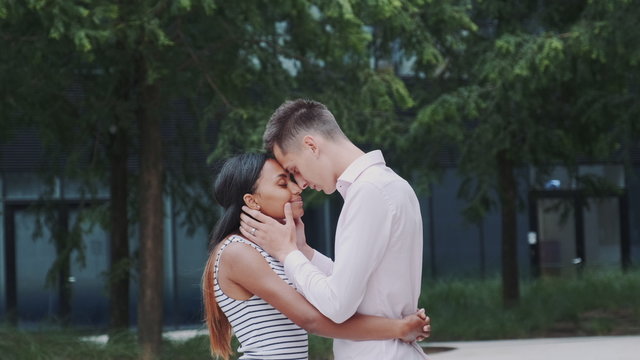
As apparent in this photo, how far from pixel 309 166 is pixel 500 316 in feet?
43.2

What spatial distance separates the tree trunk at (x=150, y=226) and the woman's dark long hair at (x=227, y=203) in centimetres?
933

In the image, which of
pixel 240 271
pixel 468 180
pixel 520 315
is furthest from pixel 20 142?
pixel 240 271

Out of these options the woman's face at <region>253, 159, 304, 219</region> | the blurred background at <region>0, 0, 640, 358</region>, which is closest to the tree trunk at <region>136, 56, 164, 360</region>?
the blurred background at <region>0, 0, 640, 358</region>

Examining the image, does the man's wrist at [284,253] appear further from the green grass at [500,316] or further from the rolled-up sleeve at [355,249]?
the green grass at [500,316]

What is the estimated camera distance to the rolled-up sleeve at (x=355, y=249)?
10.6ft

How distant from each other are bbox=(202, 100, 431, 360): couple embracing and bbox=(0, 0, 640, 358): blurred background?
5.34 meters

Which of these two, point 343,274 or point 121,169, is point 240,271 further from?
point 121,169

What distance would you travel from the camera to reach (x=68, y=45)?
1199cm

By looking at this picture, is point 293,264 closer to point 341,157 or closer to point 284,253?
point 284,253

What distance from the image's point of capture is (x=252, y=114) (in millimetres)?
11922

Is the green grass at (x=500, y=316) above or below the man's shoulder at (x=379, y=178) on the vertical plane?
below

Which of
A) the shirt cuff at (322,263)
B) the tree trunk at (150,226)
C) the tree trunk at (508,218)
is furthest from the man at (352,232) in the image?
the tree trunk at (508,218)

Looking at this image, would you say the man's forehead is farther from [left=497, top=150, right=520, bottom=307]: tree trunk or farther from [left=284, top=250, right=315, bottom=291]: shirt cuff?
[left=497, top=150, right=520, bottom=307]: tree trunk

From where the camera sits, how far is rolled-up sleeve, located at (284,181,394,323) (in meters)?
3.25
